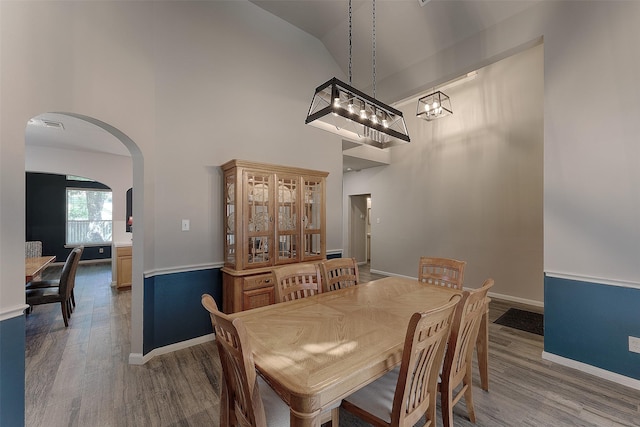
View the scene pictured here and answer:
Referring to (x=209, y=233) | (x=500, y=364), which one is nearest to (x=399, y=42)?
(x=209, y=233)

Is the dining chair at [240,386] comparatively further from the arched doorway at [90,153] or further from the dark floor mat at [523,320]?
the dark floor mat at [523,320]

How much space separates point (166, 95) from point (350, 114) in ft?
6.79

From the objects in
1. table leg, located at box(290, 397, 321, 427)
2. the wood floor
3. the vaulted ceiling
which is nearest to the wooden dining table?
table leg, located at box(290, 397, 321, 427)

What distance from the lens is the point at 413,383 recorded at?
1270mm

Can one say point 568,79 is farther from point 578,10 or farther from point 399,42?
point 399,42

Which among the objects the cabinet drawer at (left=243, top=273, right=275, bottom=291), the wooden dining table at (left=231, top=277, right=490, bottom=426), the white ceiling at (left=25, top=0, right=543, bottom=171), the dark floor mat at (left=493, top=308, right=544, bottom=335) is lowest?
the dark floor mat at (left=493, top=308, right=544, bottom=335)

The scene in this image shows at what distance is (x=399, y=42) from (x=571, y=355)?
12.7ft

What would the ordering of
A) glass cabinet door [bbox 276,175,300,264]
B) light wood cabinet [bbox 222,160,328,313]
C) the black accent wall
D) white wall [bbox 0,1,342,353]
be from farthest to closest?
1. the black accent wall
2. glass cabinet door [bbox 276,175,300,264]
3. light wood cabinet [bbox 222,160,328,313]
4. white wall [bbox 0,1,342,353]

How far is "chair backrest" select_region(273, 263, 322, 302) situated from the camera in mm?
2010

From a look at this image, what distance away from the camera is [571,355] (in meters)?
2.46

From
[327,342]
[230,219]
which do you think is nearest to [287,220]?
[230,219]

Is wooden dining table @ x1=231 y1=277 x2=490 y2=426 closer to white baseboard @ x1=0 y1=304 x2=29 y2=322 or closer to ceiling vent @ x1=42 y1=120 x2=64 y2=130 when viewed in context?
white baseboard @ x1=0 y1=304 x2=29 y2=322

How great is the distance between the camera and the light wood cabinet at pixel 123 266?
510cm

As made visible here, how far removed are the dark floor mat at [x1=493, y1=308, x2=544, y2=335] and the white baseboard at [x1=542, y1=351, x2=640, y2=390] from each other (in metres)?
0.70
